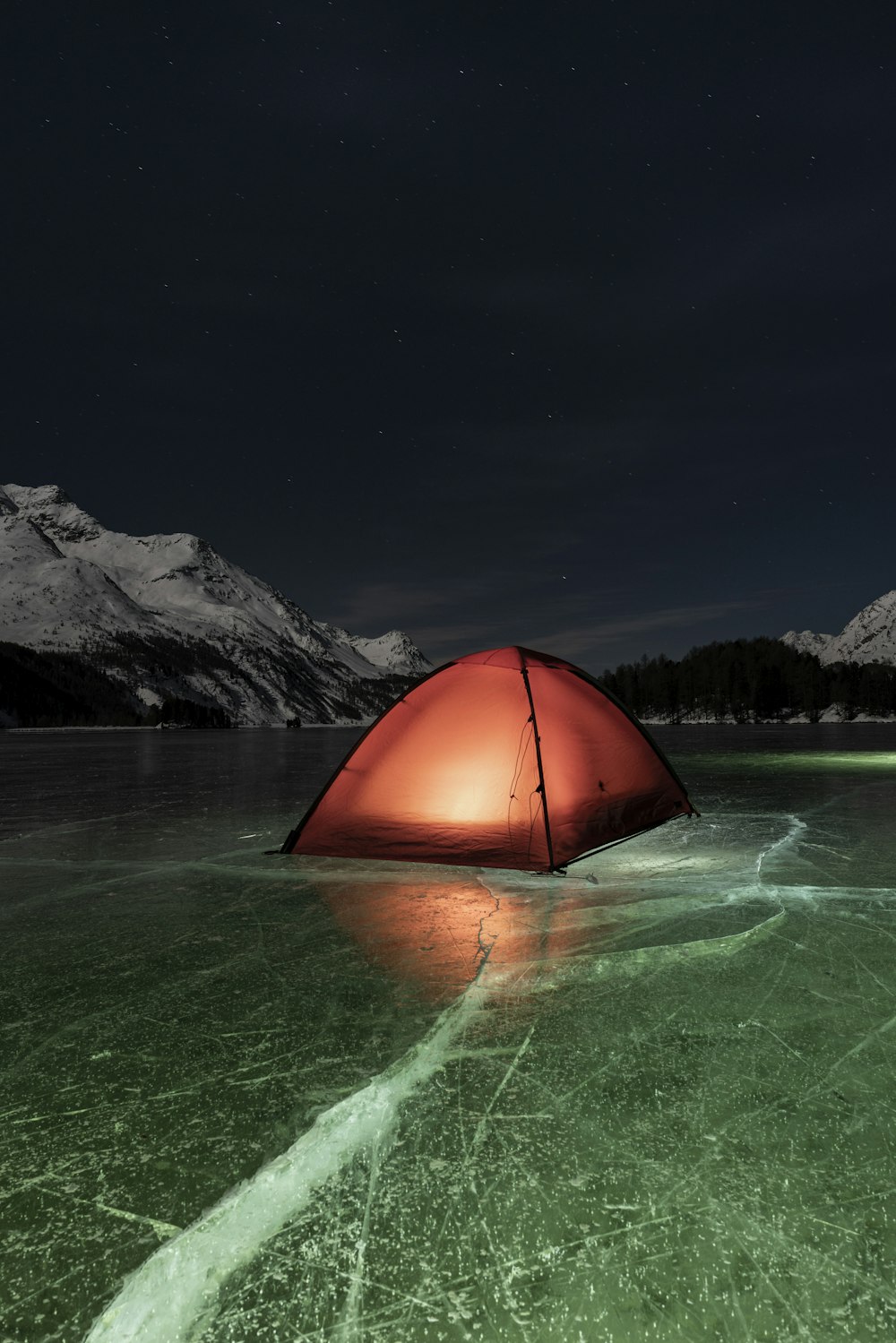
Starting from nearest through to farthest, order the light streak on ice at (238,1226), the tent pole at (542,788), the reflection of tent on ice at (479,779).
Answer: the light streak on ice at (238,1226) → the tent pole at (542,788) → the reflection of tent on ice at (479,779)

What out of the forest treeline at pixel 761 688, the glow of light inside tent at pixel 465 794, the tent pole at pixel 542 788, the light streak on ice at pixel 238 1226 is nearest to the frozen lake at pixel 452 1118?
the light streak on ice at pixel 238 1226

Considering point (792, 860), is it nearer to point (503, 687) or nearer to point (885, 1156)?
point (503, 687)

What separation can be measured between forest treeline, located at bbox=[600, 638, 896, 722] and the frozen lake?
143932 mm

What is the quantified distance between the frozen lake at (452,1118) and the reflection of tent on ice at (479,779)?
167 centimetres

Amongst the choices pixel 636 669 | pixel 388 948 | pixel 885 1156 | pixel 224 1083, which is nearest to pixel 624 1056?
pixel 885 1156

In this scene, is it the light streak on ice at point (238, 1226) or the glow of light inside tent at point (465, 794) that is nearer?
the light streak on ice at point (238, 1226)

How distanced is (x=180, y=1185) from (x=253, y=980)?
200 centimetres

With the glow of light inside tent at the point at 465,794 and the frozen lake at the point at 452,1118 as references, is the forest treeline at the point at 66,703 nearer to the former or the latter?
the glow of light inside tent at the point at 465,794

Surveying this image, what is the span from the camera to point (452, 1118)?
2.69m

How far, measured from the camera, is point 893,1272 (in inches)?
74.9

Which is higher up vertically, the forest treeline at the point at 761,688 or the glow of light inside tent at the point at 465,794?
the forest treeline at the point at 761,688

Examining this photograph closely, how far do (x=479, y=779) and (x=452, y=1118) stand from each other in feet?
17.3

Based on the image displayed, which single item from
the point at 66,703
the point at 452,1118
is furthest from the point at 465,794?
the point at 66,703

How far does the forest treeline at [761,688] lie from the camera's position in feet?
467
